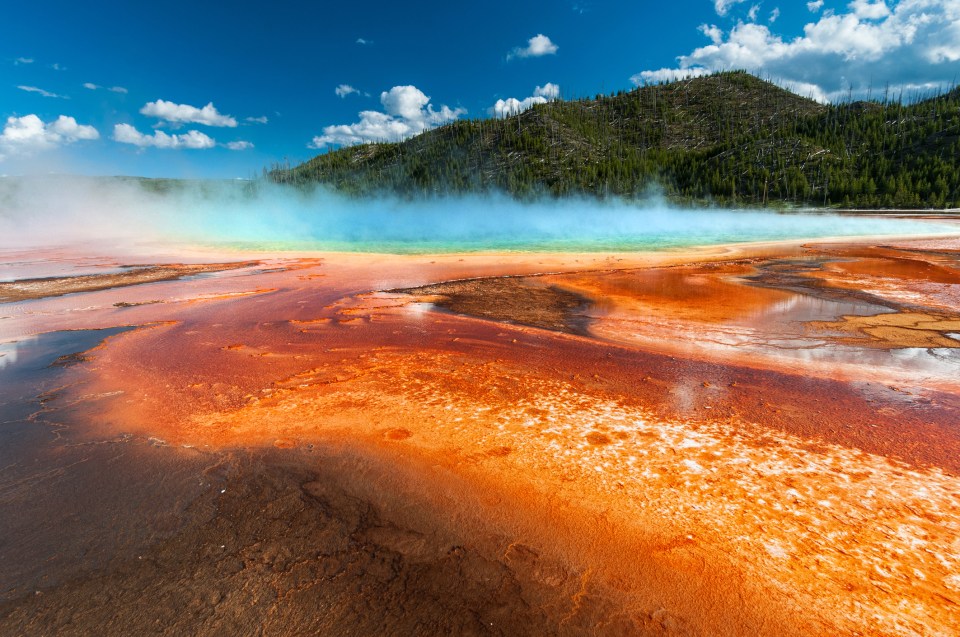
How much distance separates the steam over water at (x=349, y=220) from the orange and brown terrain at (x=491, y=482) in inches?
759

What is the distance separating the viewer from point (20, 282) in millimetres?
15016

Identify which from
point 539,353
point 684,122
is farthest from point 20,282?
point 684,122

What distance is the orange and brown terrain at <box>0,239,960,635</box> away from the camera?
2537 mm

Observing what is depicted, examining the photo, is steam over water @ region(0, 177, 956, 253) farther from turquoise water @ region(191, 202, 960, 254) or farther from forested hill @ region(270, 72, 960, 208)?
forested hill @ region(270, 72, 960, 208)

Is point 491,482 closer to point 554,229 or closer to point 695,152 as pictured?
point 554,229

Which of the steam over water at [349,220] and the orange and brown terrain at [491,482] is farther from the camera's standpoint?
the steam over water at [349,220]

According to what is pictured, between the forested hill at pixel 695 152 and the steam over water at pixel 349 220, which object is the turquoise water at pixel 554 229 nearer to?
the steam over water at pixel 349 220

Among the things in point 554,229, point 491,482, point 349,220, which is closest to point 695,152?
point 554,229

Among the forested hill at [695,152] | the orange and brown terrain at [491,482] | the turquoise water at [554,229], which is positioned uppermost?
the forested hill at [695,152]

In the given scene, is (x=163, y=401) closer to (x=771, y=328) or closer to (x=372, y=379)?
(x=372, y=379)

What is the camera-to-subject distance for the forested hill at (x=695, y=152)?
66.7m

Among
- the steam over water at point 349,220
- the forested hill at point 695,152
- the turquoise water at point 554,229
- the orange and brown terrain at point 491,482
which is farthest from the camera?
the forested hill at point 695,152

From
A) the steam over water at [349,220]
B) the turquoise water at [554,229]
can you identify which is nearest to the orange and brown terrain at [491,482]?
the turquoise water at [554,229]

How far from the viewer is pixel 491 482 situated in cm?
367
